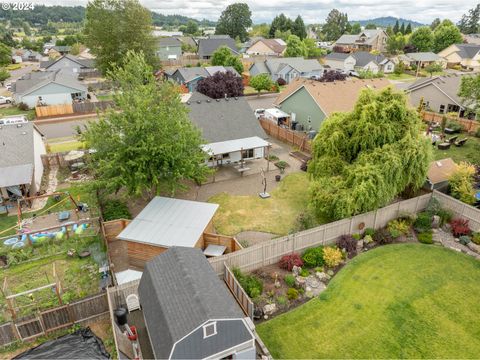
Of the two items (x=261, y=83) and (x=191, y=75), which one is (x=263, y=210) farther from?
(x=191, y=75)

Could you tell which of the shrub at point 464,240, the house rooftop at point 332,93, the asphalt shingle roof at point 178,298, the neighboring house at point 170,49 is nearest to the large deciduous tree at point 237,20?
the neighboring house at point 170,49

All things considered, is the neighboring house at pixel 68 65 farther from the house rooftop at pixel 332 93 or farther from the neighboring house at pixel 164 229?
the neighboring house at pixel 164 229

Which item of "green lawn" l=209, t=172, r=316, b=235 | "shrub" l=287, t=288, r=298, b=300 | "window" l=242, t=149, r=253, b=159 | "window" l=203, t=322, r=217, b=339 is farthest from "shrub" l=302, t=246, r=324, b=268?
"window" l=242, t=149, r=253, b=159

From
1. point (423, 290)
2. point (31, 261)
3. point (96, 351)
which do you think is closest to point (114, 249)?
point (31, 261)

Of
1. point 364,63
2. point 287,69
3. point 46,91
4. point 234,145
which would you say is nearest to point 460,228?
point 234,145

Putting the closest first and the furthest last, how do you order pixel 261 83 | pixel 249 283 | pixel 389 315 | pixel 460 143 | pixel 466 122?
pixel 389 315 < pixel 249 283 < pixel 460 143 < pixel 466 122 < pixel 261 83

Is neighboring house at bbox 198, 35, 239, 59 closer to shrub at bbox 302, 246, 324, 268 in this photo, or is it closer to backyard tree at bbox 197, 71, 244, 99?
backyard tree at bbox 197, 71, 244, 99

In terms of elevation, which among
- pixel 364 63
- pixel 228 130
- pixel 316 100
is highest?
pixel 364 63
